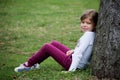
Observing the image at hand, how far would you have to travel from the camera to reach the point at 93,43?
5.38m

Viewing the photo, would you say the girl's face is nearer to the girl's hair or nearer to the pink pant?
the girl's hair

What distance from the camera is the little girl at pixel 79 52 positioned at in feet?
18.1

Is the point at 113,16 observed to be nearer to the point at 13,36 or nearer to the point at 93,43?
the point at 93,43

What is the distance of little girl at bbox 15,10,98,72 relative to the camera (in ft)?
18.1

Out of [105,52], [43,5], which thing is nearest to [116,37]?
[105,52]

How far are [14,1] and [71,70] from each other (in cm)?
1356

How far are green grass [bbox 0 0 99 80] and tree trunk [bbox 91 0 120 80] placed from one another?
33cm

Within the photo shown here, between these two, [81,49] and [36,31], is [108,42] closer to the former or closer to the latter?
[81,49]

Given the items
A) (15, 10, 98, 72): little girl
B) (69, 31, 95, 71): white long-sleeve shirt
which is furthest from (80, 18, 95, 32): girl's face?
(69, 31, 95, 71): white long-sleeve shirt

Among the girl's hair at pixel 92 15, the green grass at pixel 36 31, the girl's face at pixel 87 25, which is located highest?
the girl's hair at pixel 92 15

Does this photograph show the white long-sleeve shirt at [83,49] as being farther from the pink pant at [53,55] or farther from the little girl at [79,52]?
the pink pant at [53,55]

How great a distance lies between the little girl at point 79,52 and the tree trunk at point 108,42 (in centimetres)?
44

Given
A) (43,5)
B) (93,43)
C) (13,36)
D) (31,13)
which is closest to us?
(93,43)

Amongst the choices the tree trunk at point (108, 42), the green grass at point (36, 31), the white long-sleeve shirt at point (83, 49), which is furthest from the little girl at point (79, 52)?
the tree trunk at point (108, 42)
